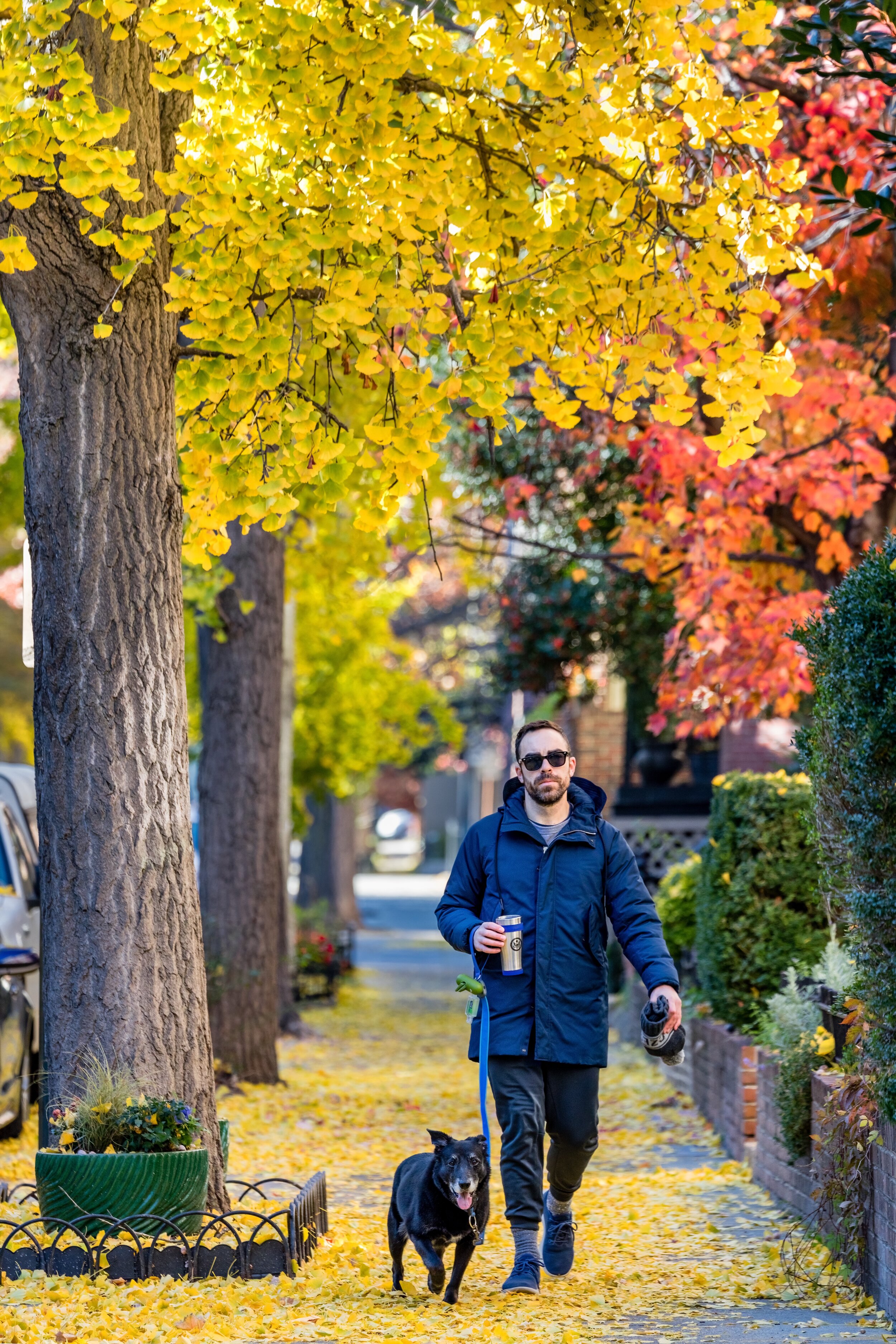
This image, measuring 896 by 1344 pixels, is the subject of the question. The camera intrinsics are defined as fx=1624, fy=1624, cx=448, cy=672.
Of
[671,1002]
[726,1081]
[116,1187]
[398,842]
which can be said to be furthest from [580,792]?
[398,842]

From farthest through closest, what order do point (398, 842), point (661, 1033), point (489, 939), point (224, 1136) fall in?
point (398, 842) < point (224, 1136) < point (489, 939) < point (661, 1033)

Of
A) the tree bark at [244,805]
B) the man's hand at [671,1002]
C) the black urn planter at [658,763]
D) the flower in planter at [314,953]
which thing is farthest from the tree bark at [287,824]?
the man's hand at [671,1002]

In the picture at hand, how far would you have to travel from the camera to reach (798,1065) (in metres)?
6.81

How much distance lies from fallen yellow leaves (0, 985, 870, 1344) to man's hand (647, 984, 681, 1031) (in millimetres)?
981

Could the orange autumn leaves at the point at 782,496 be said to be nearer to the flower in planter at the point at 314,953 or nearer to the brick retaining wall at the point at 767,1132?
the brick retaining wall at the point at 767,1132

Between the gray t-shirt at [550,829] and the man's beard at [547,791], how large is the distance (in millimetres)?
99

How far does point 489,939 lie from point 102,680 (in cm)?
185

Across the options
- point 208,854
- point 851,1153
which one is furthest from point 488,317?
point 208,854

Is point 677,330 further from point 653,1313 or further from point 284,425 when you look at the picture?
point 653,1313

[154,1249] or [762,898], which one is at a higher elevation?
[762,898]

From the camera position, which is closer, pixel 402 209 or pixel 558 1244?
pixel 558 1244

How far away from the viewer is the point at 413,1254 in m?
6.39

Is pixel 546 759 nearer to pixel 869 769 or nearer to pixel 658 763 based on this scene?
pixel 869 769

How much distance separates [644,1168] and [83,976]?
145 inches
